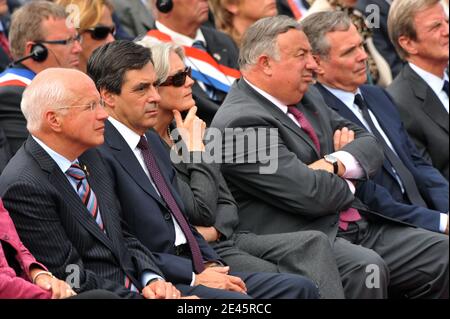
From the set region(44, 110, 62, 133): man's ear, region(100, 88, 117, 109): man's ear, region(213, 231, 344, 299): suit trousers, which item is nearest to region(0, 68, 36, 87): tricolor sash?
region(100, 88, 117, 109): man's ear

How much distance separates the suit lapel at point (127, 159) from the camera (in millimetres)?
5379

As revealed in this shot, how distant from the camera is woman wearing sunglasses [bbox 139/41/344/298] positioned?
5.72 m

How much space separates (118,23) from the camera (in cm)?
797

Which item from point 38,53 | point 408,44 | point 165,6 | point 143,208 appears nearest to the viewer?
point 143,208

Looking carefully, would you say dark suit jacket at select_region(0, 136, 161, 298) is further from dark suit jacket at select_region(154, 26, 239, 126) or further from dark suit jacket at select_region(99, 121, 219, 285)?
dark suit jacket at select_region(154, 26, 239, 126)

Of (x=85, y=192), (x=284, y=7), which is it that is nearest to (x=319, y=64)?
(x=284, y=7)

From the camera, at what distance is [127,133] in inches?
217

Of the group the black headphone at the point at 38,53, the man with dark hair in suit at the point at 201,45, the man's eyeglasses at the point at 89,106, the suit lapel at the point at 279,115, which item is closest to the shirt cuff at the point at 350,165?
the suit lapel at the point at 279,115

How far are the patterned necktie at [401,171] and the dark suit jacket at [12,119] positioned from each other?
2.26 metres

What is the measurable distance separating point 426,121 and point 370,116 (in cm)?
61

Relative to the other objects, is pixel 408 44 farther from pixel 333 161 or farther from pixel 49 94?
pixel 49 94

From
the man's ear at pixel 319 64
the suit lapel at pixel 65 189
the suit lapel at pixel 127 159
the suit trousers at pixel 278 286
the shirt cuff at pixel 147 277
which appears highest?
the suit lapel at pixel 65 189

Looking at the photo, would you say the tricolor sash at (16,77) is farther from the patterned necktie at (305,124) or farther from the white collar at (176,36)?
the patterned necktie at (305,124)

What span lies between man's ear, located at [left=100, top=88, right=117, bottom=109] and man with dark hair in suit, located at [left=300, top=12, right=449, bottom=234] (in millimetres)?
1886
